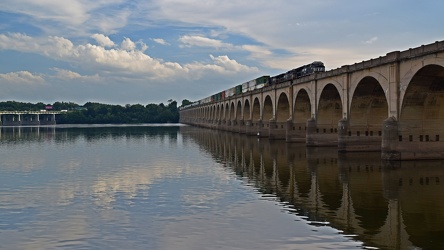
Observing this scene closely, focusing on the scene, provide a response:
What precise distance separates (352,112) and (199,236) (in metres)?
34.7

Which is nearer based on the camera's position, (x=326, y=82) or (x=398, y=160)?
(x=398, y=160)

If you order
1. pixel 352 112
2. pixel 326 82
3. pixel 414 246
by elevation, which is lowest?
pixel 414 246

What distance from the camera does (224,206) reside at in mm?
22734

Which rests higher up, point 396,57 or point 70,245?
point 396,57

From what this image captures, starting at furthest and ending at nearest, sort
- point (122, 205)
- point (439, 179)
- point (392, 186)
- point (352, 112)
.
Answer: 1. point (352, 112)
2. point (439, 179)
3. point (392, 186)
4. point (122, 205)

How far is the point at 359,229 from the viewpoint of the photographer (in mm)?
18250

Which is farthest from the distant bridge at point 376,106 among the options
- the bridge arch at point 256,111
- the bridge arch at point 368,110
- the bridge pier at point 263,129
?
the bridge arch at point 256,111

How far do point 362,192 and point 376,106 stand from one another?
2471cm

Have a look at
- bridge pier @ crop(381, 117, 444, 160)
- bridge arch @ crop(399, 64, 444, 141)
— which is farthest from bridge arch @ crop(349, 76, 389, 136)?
bridge pier @ crop(381, 117, 444, 160)

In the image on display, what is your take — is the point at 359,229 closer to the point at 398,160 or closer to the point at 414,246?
the point at 414,246

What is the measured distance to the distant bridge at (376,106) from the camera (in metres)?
37.4

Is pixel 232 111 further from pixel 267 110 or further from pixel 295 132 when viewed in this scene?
pixel 295 132

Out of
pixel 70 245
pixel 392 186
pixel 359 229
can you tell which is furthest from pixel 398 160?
pixel 70 245

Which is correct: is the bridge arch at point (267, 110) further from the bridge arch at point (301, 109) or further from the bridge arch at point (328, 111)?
the bridge arch at point (328, 111)
